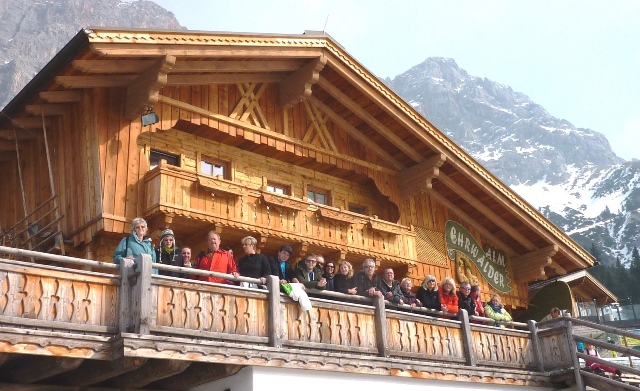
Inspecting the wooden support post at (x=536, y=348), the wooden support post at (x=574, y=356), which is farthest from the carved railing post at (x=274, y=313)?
the wooden support post at (x=574, y=356)

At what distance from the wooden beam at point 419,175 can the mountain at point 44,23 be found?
11398cm

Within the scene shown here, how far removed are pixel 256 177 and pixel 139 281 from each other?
721cm

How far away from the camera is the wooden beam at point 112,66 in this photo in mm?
13500

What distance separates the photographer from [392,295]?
45.3 ft

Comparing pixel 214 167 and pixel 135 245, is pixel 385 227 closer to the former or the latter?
pixel 214 167

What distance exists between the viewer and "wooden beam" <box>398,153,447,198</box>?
64.3 ft

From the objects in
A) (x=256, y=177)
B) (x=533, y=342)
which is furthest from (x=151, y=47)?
(x=533, y=342)

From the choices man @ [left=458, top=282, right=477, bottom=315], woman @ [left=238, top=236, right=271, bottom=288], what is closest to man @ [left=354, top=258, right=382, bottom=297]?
woman @ [left=238, top=236, right=271, bottom=288]

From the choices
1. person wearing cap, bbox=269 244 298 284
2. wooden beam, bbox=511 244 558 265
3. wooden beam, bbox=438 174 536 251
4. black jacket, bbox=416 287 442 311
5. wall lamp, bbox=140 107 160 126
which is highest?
wooden beam, bbox=438 174 536 251

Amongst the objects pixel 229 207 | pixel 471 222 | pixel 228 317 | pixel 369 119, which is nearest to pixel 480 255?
pixel 471 222

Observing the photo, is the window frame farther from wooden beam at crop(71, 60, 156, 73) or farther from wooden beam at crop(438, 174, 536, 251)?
wooden beam at crop(438, 174, 536, 251)

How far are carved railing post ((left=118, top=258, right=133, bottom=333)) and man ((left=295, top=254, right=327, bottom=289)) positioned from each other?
10.1ft

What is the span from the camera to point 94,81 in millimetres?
14312

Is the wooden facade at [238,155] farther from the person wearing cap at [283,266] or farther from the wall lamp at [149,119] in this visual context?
Result: the person wearing cap at [283,266]
